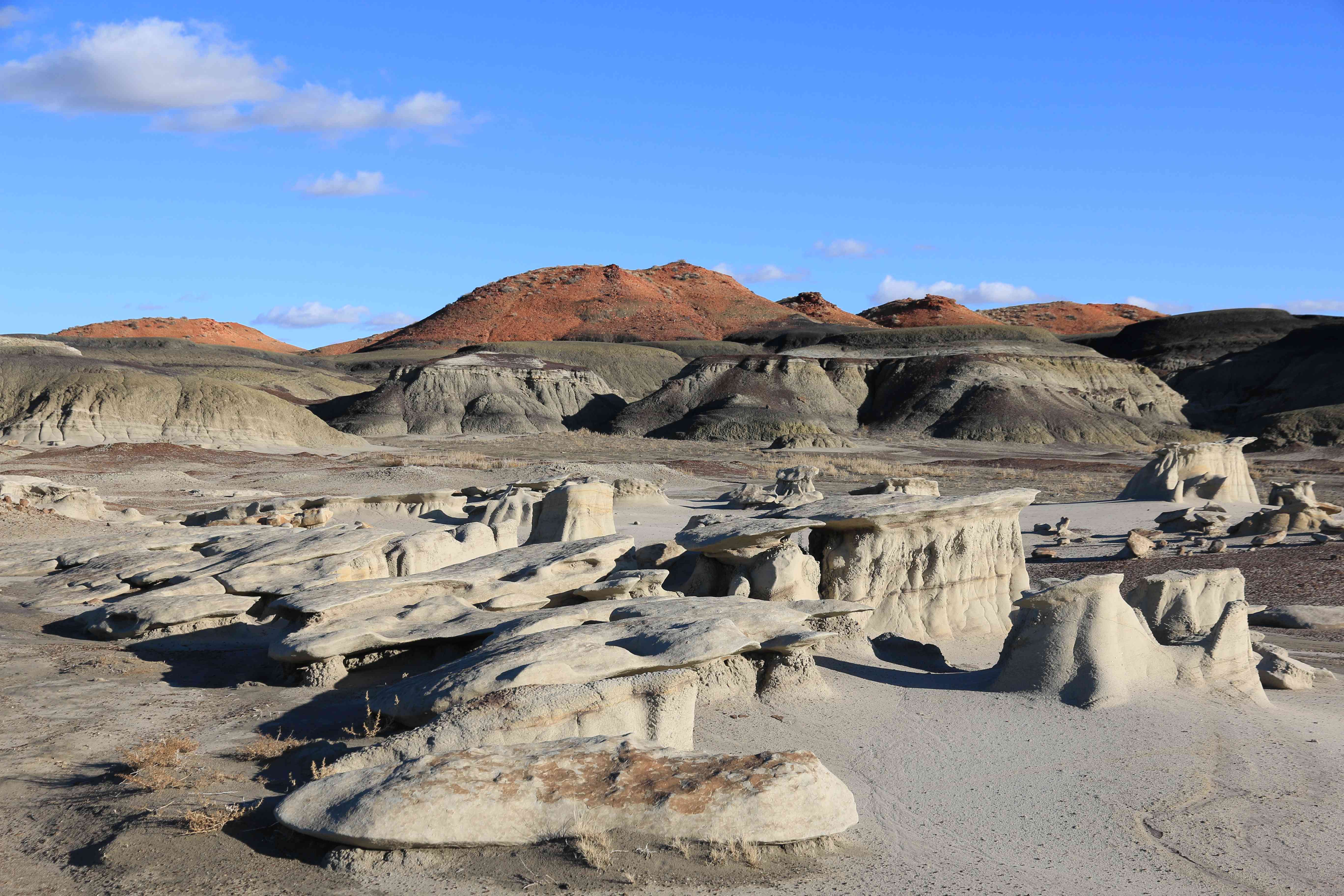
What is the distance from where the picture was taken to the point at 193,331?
133 metres

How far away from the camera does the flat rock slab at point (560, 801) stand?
459cm

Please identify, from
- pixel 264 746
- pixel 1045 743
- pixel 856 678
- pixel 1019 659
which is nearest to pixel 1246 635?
pixel 1019 659

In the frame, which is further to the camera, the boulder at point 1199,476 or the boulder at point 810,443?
the boulder at point 810,443

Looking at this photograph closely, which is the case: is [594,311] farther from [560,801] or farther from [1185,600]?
[560,801]

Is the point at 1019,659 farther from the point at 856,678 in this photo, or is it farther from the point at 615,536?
the point at 615,536

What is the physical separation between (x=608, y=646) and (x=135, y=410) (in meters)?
40.5

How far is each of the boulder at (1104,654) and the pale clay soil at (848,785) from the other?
180 millimetres

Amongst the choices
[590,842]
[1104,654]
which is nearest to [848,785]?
[590,842]

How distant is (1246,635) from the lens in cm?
782

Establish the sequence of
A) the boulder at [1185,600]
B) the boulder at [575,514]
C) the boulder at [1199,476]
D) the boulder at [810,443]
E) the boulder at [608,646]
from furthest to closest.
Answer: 1. the boulder at [810,443]
2. the boulder at [1199,476]
3. the boulder at [575,514]
4. the boulder at [1185,600]
5. the boulder at [608,646]

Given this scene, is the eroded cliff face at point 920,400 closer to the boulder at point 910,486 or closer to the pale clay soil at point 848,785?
the boulder at point 910,486

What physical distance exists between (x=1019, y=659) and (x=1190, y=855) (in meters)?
2.65

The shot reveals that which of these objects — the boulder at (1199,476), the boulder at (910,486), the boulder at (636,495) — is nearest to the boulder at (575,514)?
the boulder at (910,486)

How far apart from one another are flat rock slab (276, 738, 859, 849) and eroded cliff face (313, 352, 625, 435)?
185ft
